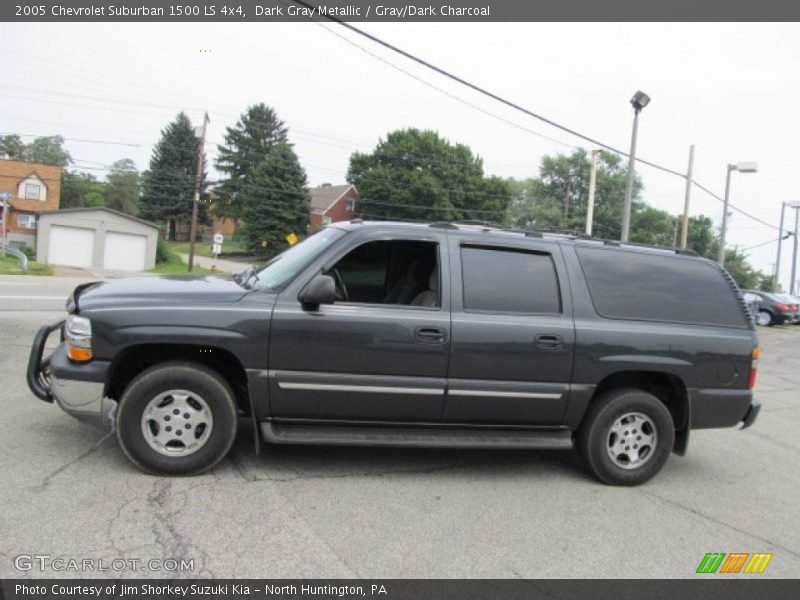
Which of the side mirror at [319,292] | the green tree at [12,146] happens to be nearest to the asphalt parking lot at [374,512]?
the side mirror at [319,292]

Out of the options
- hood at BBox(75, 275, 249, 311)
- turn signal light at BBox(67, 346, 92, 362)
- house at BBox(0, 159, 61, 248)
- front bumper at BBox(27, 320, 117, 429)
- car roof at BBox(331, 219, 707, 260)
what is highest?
house at BBox(0, 159, 61, 248)

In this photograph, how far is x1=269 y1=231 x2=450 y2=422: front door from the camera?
14.1 ft

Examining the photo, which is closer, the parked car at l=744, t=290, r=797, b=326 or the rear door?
the rear door

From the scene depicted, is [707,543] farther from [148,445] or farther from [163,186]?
[163,186]

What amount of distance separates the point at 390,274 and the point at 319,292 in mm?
1126

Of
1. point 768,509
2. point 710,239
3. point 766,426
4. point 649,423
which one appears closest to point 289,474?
point 649,423

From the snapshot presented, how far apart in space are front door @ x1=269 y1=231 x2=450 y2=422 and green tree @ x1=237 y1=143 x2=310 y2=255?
55064 mm

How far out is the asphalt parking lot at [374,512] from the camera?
11.0ft

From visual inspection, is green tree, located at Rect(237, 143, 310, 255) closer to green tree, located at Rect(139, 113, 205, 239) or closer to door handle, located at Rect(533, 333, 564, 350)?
green tree, located at Rect(139, 113, 205, 239)

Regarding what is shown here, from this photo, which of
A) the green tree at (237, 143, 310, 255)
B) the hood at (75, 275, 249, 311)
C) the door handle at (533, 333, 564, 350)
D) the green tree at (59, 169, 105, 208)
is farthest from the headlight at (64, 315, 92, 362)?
the green tree at (59, 169, 105, 208)

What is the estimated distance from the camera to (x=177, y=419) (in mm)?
4223

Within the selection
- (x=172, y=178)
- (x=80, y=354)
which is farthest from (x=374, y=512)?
(x=172, y=178)

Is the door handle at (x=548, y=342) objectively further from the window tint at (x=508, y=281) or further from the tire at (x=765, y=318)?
the tire at (x=765, y=318)

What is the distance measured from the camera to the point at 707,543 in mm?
4008
